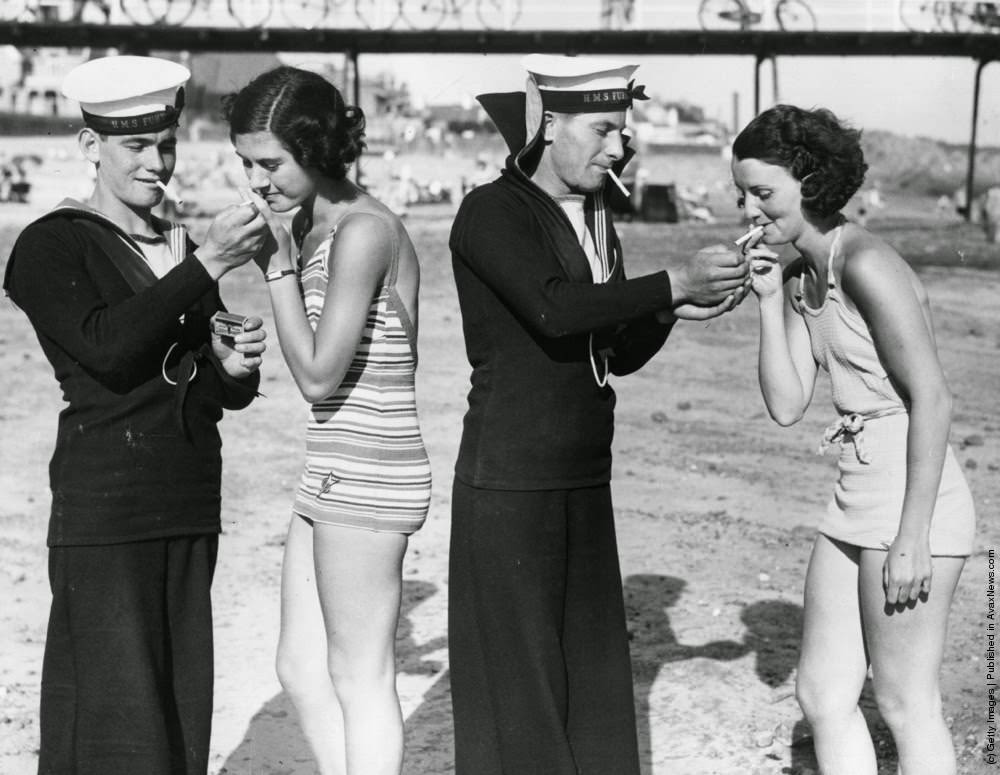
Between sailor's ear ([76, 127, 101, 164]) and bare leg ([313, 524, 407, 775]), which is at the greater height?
sailor's ear ([76, 127, 101, 164])

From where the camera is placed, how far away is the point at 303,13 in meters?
24.1

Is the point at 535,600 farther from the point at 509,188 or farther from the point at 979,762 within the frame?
the point at 979,762

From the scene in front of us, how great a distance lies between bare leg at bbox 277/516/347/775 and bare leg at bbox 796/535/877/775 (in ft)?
4.18

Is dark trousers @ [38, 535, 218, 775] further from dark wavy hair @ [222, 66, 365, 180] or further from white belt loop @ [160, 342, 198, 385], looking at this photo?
dark wavy hair @ [222, 66, 365, 180]

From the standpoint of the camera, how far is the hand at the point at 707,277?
352 centimetres

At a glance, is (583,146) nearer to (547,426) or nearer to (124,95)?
(547,426)

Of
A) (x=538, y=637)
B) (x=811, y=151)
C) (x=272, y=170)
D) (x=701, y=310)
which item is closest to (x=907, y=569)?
(x=701, y=310)

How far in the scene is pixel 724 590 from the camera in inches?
278

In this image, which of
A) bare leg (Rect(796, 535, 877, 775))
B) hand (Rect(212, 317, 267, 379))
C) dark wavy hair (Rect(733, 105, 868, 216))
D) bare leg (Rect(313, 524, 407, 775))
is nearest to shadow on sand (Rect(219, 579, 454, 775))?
bare leg (Rect(313, 524, 407, 775))

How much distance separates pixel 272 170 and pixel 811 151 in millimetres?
1353

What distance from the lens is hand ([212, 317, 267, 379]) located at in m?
3.69

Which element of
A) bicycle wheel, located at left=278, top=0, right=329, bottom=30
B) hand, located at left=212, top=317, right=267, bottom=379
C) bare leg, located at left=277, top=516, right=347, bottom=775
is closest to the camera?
hand, located at left=212, top=317, right=267, bottom=379

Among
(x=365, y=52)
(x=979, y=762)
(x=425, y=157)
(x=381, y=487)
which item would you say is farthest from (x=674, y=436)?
(x=425, y=157)

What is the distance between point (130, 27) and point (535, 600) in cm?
2100
